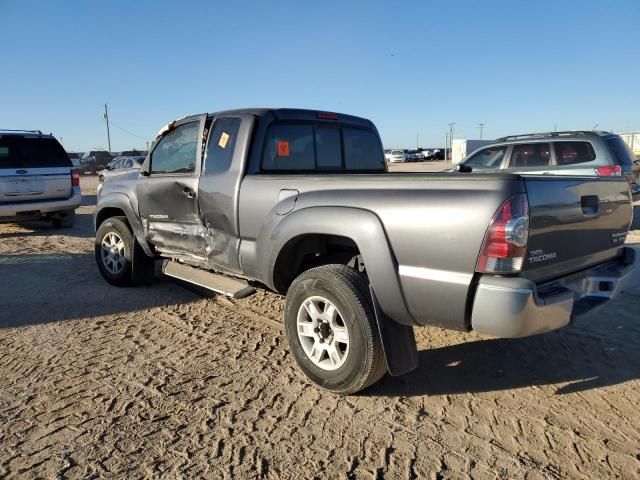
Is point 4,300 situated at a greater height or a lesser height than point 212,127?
lesser

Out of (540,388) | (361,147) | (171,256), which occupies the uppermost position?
(361,147)

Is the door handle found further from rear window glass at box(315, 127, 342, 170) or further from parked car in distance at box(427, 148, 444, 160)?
parked car in distance at box(427, 148, 444, 160)

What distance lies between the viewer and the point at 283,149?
421 centimetres

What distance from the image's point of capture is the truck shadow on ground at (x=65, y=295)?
5.00 metres

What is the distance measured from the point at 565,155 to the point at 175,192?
24.1 ft

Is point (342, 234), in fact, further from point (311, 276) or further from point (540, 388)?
point (540, 388)

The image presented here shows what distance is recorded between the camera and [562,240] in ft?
9.48

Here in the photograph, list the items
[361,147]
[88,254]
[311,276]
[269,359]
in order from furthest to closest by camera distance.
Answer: [88,254], [361,147], [269,359], [311,276]

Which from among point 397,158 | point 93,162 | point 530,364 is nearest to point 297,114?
point 530,364

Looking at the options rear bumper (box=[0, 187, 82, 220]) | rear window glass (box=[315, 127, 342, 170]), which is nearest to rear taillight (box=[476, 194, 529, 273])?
rear window glass (box=[315, 127, 342, 170])

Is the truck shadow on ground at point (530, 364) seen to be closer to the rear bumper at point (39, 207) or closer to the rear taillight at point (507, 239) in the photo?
the rear taillight at point (507, 239)

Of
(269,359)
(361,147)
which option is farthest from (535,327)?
(361,147)

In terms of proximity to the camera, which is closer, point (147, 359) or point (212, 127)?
point (147, 359)

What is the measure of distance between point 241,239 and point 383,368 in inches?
60.9
